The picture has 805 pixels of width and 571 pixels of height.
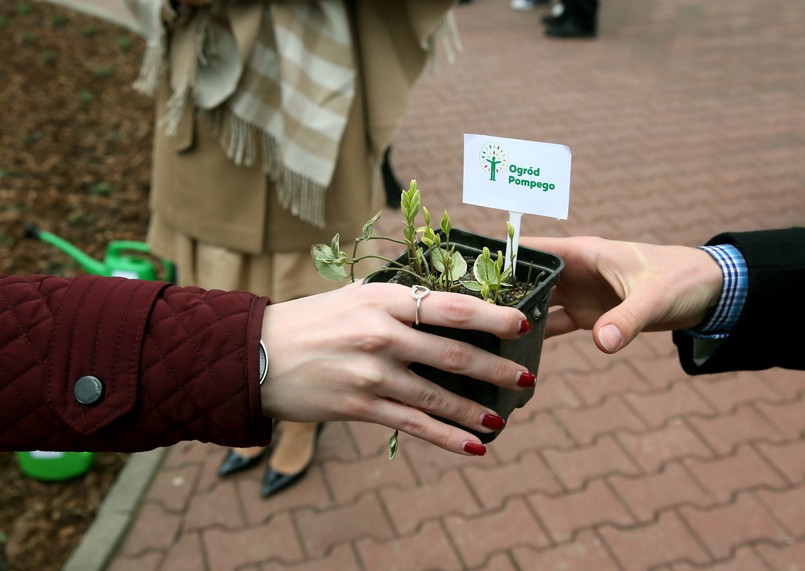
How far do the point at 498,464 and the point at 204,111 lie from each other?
1637mm

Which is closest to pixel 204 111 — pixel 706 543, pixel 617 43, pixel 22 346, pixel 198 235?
pixel 198 235

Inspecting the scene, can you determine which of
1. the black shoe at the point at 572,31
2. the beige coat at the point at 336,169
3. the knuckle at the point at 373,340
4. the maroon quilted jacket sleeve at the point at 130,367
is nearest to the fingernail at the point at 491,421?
Answer: the knuckle at the point at 373,340

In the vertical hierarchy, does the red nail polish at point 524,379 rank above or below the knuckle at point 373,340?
below

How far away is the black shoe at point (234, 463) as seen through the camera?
2.92 meters

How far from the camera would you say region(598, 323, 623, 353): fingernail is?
125 centimetres

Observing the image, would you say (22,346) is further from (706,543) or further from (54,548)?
(706,543)

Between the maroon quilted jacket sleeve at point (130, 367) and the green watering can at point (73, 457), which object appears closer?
the maroon quilted jacket sleeve at point (130, 367)

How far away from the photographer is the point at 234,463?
2930 mm

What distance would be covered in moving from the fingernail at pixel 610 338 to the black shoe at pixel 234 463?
1968 millimetres

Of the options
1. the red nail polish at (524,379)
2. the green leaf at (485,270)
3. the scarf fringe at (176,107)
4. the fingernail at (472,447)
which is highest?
the scarf fringe at (176,107)

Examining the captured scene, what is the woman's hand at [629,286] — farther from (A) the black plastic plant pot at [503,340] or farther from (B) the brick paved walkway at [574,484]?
(B) the brick paved walkway at [574,484]

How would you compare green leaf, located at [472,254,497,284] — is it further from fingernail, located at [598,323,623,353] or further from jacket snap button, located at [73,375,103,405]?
jacket snap button, located at [73,375,103,405]

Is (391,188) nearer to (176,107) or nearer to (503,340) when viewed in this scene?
(176,107)

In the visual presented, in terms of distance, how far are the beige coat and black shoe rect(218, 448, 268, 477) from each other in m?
0.86
